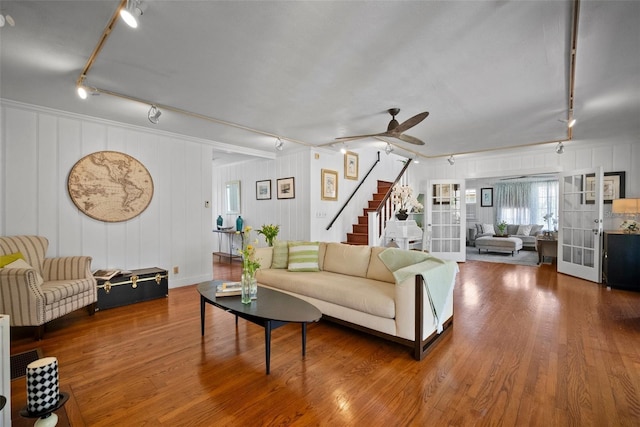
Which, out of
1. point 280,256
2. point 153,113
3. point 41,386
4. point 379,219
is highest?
point 153,113

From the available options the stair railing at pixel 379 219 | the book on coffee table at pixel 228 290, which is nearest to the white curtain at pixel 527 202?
the stair railing at pixel 379 219

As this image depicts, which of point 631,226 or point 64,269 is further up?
point 631,226

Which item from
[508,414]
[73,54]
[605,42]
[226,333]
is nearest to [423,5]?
[605,42]

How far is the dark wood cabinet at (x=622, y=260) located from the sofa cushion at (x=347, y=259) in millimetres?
4223

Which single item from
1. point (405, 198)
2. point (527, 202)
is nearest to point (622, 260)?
point (405, 198)

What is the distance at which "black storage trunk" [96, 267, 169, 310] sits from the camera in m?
3.65

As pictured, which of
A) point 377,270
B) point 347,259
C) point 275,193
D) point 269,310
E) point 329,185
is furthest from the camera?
point 275,193

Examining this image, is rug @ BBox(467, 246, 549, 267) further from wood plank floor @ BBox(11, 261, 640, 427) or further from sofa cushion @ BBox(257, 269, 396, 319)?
sofa cushion @ BBox(257, 269, 396, 319)

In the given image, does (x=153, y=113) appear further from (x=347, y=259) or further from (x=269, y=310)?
(x=347, y=259)

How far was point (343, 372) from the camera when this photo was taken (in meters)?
2.23

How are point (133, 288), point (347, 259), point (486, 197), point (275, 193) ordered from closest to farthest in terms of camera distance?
point (347, 259)
point (133, 288)
point (275, 193)
point (486, 197)

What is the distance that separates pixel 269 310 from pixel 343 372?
74 centimetres

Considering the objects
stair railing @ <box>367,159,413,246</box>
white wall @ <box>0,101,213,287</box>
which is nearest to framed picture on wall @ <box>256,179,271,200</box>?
white wall @ <box>0,101,213,287</box>

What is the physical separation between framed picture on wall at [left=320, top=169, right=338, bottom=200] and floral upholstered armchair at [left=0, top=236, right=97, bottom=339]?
150 inches
